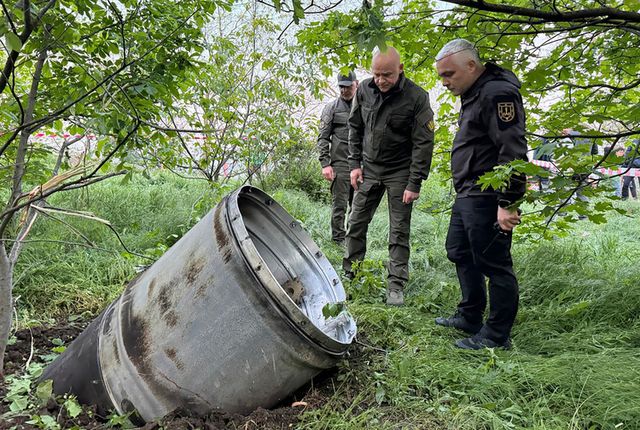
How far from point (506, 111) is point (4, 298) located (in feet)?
8.24

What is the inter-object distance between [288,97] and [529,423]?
14.0ft

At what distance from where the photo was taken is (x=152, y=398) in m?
1.91

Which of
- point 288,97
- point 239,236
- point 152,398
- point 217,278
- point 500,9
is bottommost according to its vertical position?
point 152,398

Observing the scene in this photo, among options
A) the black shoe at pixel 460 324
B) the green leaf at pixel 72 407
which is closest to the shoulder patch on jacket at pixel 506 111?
the black shoe at pixel 460 324

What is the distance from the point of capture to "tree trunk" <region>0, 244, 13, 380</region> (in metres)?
2.17

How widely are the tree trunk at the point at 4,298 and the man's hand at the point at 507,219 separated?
2300 mm

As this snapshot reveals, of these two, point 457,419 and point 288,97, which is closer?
point 457,419

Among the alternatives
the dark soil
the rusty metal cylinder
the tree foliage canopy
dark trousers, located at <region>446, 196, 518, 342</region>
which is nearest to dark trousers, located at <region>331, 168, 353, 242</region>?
the tree foliage canopy

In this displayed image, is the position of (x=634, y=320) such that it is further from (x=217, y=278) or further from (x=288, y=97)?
(x=288, y=97)

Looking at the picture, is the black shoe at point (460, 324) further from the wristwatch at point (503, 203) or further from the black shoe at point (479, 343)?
the wristwatch at point (503, 203)

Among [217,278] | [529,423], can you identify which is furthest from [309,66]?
[529,423]

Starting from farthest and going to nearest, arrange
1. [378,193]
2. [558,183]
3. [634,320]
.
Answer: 1. [378,193]
2. [634,320]
3. [558,183]

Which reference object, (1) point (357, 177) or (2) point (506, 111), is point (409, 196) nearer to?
(1) point (357, 177)

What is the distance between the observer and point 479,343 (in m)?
2.76
